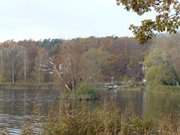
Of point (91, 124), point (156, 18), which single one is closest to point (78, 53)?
point (91, 124)

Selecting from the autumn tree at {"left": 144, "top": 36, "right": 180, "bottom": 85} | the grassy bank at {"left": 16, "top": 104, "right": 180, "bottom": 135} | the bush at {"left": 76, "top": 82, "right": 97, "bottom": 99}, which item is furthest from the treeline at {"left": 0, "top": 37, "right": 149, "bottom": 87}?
the grassy bank at {"left": 16, "top": 104, "right": 180, "bottom": 135}

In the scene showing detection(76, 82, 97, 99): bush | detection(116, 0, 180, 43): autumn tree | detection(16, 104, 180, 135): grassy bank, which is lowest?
detection(76, 82, 97, 99): bush

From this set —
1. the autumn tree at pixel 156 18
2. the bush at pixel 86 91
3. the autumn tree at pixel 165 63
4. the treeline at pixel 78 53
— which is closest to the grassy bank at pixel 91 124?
the autumn tree at pixel 156 18

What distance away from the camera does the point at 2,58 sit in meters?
100

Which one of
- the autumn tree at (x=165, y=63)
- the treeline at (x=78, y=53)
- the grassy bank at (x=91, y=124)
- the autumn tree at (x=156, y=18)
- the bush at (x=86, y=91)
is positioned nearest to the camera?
the autumn tree at (x=156, y=18)

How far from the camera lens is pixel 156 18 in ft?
Result: 24.7

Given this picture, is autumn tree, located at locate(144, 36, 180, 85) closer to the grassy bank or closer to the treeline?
the treeline

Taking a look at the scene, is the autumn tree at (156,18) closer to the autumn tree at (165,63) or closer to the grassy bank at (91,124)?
the grassy bank at (91,124)

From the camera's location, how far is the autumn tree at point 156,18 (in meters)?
7.35

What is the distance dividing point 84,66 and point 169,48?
13799mm

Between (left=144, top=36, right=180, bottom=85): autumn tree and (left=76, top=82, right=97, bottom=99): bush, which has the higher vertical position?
(left=144, top=36, right=180, bottom=85): autumn tree

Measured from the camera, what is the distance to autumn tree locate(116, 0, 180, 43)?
7.35 meters

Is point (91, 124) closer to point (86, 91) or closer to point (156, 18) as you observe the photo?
point (156, 18)

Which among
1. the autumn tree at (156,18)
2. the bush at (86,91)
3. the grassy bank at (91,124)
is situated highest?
the autumn tree at (156,18)
